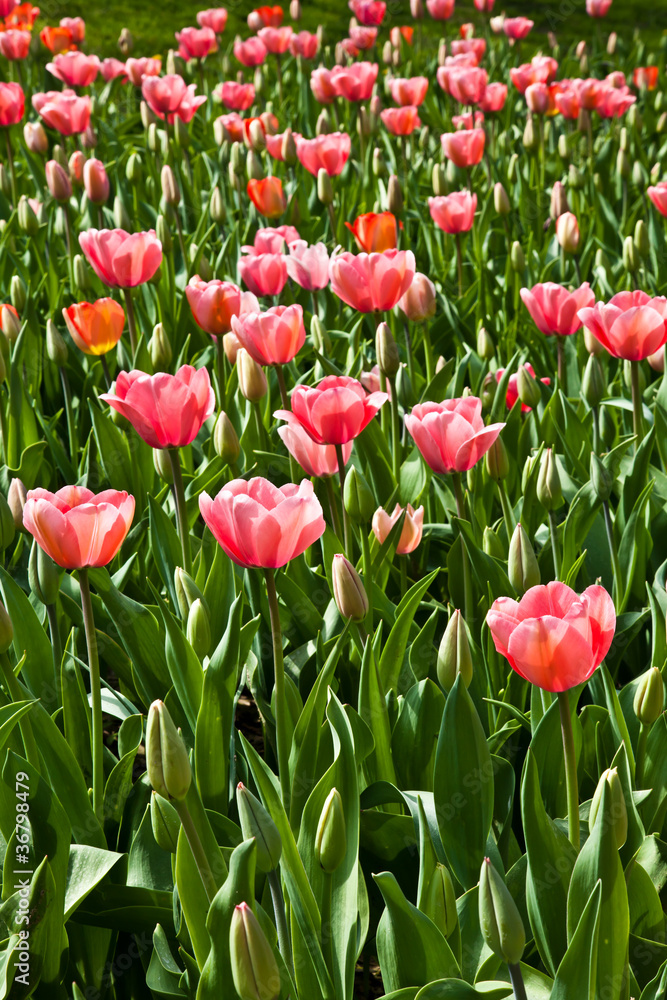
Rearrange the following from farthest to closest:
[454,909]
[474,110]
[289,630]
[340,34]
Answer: [340,34]
[474,110]
[289,630]
[454,909]

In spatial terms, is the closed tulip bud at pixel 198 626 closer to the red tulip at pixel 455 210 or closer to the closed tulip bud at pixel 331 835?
the closed tulip bud at pixel 331 835

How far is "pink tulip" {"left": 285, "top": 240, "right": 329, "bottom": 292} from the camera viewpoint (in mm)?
2396

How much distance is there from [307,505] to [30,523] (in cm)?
37

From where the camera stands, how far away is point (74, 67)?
15.0ft

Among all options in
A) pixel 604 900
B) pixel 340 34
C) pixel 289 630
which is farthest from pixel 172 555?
pixel 340 34

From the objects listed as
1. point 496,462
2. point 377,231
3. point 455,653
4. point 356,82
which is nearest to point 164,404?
point 455,653

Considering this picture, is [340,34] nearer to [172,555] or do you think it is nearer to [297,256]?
[297,256]

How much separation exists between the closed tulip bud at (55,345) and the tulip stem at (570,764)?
1.73m

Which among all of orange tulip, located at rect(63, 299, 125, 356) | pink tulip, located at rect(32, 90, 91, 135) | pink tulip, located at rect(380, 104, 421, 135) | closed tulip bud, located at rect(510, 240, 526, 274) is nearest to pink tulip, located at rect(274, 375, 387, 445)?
orange tulip, located at rect(63, 299, 125, 356)

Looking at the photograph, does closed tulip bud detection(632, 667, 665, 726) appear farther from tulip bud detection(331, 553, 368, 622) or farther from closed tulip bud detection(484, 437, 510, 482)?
closed tulip bud detection(484, 437, 510, 482)

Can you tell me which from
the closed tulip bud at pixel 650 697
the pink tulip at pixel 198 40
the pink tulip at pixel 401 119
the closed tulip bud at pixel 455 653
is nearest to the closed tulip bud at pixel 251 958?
the closed tulip bud at pixel 455 653

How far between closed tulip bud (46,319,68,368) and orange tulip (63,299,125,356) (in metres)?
0.13

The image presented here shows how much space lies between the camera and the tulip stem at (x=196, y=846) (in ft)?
3.28

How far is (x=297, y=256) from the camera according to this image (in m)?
2.45
